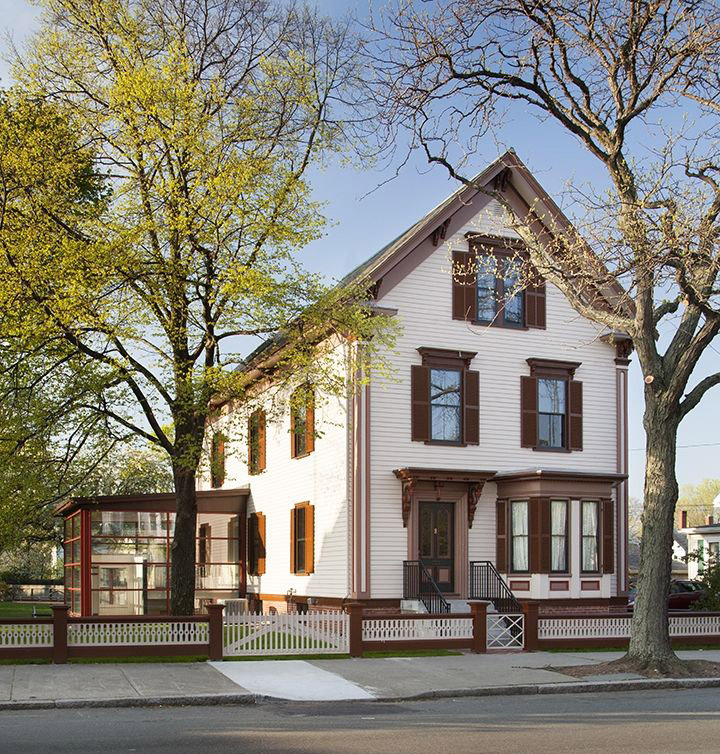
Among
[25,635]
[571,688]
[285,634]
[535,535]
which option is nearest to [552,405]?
[535,535]

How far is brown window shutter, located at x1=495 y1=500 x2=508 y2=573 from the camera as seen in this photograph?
28.0 meters

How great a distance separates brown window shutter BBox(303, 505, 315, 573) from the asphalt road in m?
12.9

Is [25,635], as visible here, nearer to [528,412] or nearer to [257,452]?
[528,412]

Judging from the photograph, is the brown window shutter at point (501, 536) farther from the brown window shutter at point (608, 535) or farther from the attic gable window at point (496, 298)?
the attic gable window at point (496, 298)

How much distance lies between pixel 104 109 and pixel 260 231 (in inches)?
183

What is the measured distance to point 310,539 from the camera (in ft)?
95.4

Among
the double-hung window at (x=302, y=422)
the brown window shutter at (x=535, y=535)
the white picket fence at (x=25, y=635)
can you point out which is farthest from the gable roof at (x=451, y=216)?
the white picket fence at (x=25, y=635)

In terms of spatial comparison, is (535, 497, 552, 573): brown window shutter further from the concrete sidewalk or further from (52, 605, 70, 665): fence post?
(52, 605, 70, 665): fence post

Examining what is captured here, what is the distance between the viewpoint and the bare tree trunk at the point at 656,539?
763 inches

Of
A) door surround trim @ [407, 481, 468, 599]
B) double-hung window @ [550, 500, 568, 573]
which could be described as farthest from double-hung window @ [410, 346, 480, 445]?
double-hung window @ [550, 500, 568, 573]

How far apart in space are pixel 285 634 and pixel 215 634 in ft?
4.52

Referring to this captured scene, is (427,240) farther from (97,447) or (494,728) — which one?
(494,728)

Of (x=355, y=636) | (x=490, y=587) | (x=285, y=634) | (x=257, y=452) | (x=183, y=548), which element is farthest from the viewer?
(x=257, y=452)

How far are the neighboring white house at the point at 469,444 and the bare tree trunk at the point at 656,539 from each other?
688 centimetres
